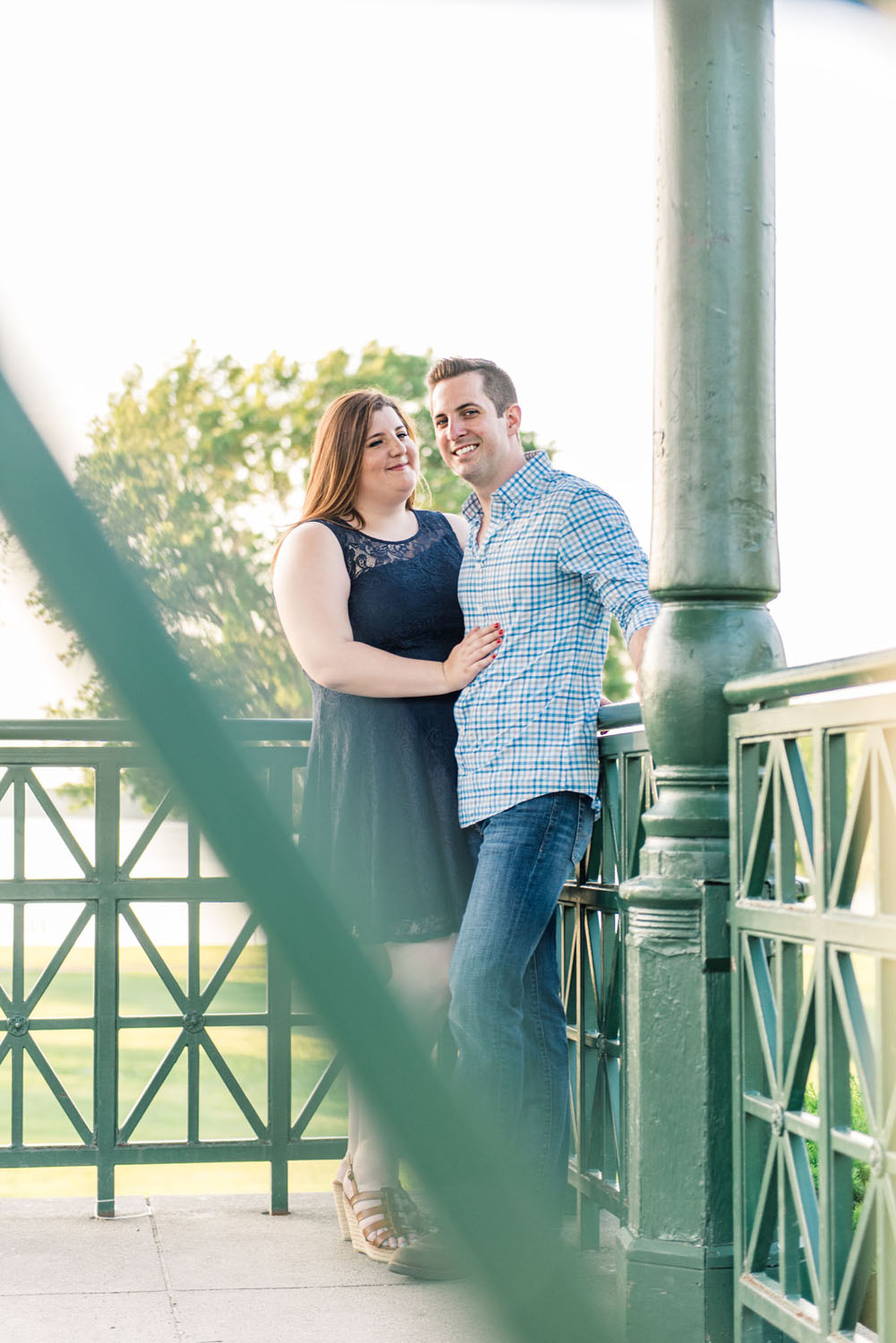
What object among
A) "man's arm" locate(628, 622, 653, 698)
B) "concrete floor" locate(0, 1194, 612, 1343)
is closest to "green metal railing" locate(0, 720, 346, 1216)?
"concrete floor" locate(0, 1194, 612, 1343)

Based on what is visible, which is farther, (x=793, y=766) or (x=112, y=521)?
(x=793, y=766)

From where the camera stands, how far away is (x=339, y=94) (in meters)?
24.7

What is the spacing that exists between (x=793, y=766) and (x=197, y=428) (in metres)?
22.2

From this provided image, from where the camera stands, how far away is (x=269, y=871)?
62 centimetres

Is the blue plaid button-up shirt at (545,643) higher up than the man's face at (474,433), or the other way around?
the man's face at (474,433)

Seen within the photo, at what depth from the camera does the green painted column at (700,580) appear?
255cm

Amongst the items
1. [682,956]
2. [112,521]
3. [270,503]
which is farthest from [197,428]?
[112,521]

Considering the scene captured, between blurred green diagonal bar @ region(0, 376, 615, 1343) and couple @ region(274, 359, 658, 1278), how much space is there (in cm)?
220

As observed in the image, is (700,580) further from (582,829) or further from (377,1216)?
(377,1216)

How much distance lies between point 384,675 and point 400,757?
0.19 m

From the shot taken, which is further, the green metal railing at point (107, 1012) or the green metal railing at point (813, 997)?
the green metal railing at point (107, 1012)

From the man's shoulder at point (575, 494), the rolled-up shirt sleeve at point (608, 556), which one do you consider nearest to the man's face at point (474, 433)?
the man's shoulder at point (575, 494)

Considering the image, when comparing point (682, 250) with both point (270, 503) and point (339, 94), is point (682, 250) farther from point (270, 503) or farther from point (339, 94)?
point (339, 94)

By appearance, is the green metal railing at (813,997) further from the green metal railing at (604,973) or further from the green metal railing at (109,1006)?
the green metal railing at (109,1006)
